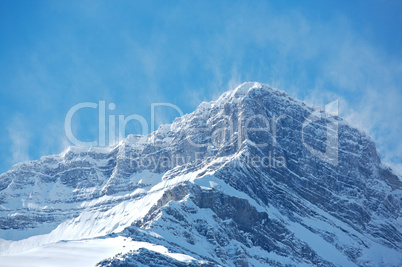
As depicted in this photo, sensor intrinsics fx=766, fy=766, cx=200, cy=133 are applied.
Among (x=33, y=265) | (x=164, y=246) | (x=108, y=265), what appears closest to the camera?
(x=108, y=265)

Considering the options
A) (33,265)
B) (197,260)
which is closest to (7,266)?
(33,265)

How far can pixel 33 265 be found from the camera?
609 ft

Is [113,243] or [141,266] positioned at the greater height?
[113,243]

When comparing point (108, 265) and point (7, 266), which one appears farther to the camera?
point (7, 266)

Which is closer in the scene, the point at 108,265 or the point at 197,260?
the point at 108,265

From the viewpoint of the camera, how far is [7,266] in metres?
186

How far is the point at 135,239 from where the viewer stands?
652 feet

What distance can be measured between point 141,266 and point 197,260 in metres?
19.0

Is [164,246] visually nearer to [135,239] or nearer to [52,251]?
[135,239]

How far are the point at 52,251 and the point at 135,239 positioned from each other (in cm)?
2147

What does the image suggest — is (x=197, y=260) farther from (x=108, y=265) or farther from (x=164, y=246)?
(x=108, y=265)

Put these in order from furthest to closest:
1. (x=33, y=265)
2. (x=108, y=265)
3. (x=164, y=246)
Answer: (x=164, y=246)
(x=33, y=265)
(x=108, y=265)

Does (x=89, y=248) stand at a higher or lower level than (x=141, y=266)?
higher

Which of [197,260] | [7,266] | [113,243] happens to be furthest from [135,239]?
[7,266]
